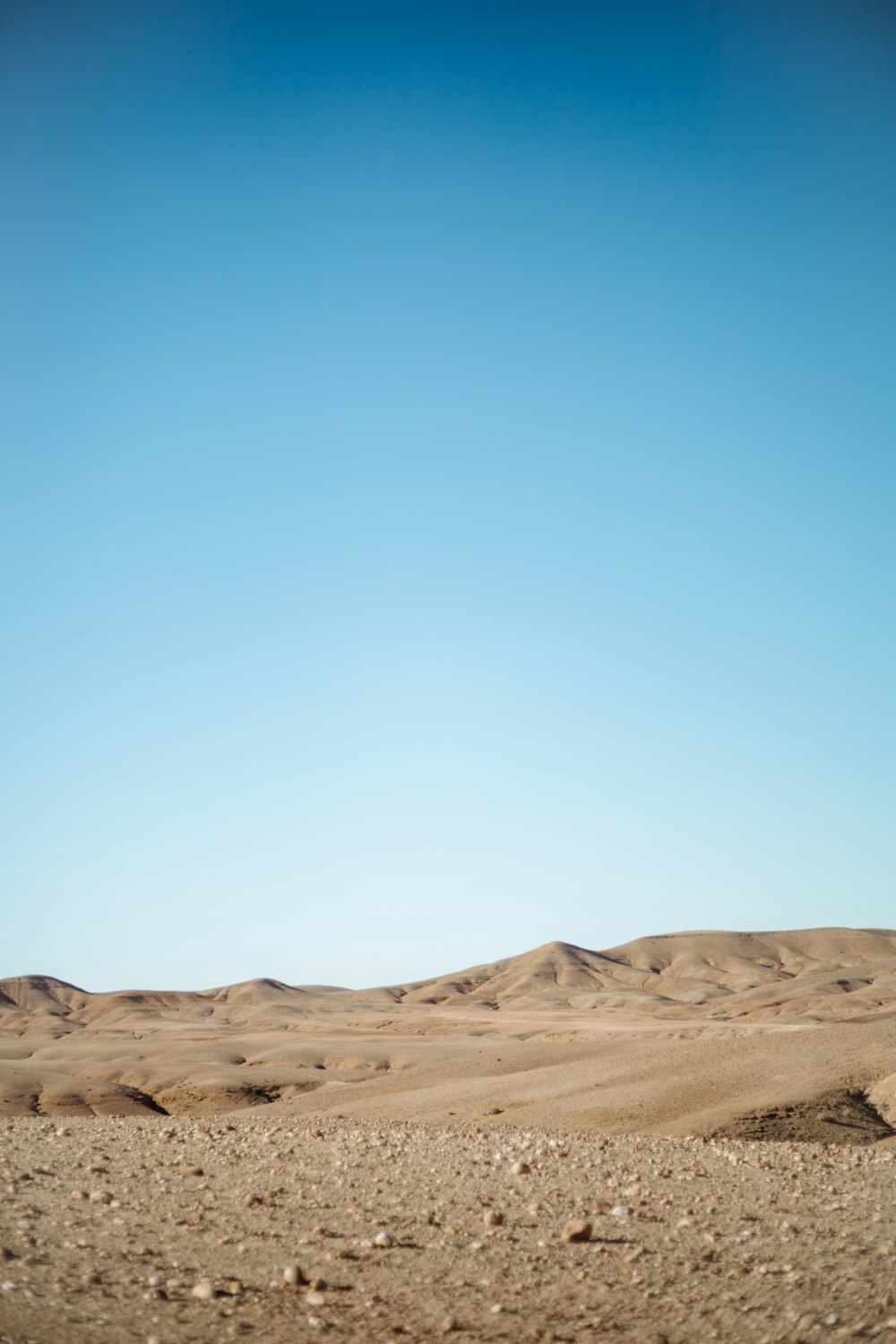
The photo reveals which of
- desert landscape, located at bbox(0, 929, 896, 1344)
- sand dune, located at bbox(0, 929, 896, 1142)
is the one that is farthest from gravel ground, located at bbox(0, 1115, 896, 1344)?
sand dune, located at bbox(0, 929, 896, 1142)

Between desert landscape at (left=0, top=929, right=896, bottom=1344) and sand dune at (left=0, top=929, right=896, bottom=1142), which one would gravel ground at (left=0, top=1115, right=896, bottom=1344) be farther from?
sand dune at (left=0, top=929, right=896, bottom=1142)

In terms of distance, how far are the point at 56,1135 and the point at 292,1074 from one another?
19.3 metres

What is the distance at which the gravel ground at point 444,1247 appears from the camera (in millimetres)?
6520

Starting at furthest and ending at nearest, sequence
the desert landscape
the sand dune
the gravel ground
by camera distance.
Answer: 1. the sand dune
2. the desert landscape
3. the gravel ground

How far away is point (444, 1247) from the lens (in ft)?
26.9

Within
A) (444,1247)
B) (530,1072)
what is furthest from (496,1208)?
(530,1072)

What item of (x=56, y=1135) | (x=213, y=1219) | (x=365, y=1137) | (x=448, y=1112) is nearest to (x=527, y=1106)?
(x=448, y=1112)

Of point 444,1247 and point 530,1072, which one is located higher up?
point 444,1247

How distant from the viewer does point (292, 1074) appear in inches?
1361

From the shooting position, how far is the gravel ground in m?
6.52

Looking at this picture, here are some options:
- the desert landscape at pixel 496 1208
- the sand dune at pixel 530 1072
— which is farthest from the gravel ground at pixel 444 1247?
the sand dune at pixel 530 1072

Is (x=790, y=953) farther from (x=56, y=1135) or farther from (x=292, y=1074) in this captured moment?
(x=56, y=1135)

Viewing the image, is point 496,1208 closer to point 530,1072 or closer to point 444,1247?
point 444,1247

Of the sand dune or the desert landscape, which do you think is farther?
the sand dune
